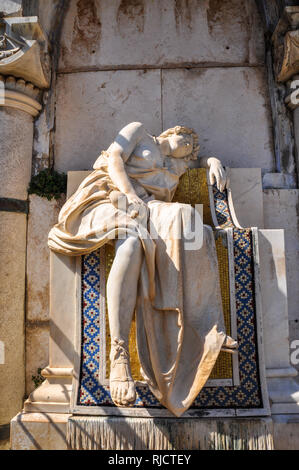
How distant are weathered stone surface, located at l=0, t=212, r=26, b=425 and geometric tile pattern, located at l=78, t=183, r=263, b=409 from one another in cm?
97

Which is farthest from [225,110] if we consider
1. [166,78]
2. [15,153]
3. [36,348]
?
[36,348]

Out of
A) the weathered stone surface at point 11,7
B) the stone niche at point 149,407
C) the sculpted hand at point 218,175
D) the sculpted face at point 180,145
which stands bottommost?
the stone niche at point 149,407

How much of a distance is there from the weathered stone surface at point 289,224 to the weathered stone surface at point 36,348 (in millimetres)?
2142

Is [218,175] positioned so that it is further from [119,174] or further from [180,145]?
[119,174]

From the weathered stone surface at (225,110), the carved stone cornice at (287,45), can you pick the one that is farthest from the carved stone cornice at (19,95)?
the carved stone cornice at (287,45)

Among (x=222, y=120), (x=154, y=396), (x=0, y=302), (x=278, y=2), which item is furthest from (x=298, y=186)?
(x=0, y=302)

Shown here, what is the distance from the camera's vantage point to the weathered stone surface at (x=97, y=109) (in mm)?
4441

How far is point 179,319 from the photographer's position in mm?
2883

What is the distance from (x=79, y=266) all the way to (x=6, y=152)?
4.67ft

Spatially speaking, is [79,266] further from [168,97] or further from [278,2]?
[278,2]

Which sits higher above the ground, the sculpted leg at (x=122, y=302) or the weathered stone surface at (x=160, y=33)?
the weathered stone surface at (x=160, y=33)

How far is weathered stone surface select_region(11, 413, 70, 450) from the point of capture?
307 centimetres

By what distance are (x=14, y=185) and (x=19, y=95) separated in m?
0.81

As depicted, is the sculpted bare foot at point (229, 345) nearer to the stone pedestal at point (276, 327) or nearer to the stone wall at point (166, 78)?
the stone pedestal at point (276, 327)
